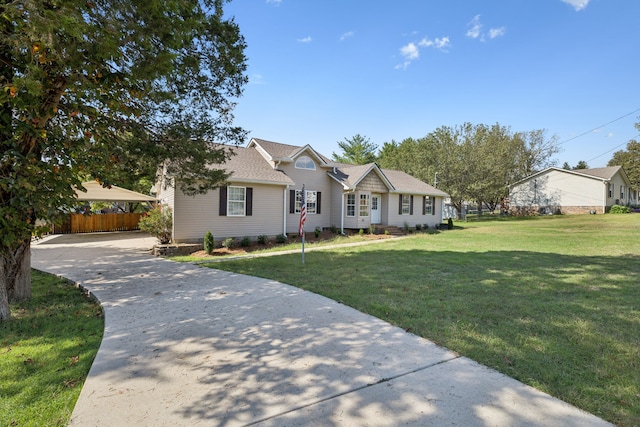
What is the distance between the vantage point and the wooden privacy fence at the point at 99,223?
1920 cm

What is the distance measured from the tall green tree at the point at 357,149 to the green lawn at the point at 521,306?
114ft

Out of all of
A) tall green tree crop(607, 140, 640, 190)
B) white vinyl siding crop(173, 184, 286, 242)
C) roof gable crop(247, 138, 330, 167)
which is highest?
tall green tree crop(607, 140, 640, 190)

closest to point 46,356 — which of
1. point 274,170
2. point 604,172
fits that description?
point 274,170

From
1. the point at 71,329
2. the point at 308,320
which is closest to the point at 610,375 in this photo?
the point at 308,320

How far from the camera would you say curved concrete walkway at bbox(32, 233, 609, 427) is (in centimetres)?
241

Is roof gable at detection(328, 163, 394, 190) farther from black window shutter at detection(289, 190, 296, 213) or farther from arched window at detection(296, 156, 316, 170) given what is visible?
black window shutter at detection(289, 190, 296, 213)

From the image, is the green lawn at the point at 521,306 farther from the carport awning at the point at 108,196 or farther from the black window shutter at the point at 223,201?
the carport awning at the point at 108,196

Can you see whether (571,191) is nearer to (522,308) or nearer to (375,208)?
(375,208)

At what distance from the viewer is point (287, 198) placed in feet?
54.5

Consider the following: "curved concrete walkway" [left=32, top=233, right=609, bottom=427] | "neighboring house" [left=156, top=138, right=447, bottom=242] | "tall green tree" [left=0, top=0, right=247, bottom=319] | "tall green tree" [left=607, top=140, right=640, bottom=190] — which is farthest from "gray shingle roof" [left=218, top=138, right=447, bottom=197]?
"tall green tree" [left=607, top=140, right=640, bottom=190]

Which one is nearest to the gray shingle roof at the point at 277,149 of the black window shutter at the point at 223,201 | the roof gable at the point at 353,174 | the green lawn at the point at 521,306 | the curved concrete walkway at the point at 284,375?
the roof gable at the point at 353,174

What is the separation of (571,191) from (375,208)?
91.7ft

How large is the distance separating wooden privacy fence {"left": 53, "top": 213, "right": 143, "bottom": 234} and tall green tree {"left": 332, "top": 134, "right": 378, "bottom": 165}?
29.5 meters

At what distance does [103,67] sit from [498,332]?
6.27m
